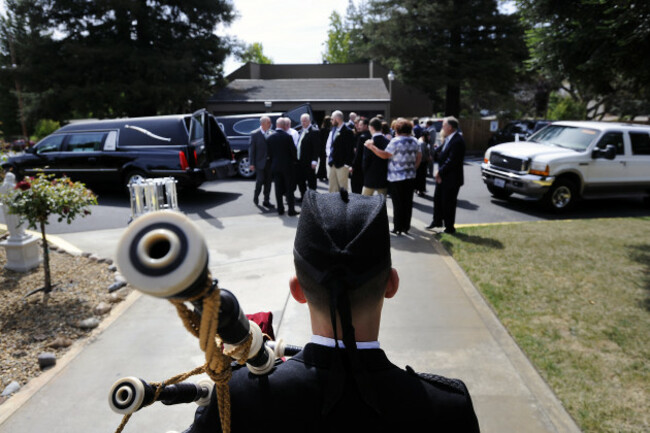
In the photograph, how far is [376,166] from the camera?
793cm

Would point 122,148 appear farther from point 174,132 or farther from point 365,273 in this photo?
point 365,273

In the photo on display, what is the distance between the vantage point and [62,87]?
80.8 ft

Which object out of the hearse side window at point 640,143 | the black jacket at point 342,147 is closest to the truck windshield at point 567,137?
the hearse side window at point 640,143

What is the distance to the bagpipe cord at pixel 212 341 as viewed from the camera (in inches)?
36.6

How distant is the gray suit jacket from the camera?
9.96 m

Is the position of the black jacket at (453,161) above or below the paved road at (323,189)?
above

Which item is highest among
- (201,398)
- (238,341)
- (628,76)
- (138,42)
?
(138,42)

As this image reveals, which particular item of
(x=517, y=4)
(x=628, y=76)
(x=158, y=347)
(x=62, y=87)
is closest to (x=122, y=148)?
(x=158, y=347)

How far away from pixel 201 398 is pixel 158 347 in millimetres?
3131

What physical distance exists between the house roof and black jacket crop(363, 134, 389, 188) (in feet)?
69.7

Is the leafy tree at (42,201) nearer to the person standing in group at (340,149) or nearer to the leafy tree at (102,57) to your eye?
the person standing in group at (340,149)

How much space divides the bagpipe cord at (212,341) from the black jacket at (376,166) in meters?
6.88

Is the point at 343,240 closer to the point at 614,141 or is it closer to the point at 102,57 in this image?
the point at 614,141

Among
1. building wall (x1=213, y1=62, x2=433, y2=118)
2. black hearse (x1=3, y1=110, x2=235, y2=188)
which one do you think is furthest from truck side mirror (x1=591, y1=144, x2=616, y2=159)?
building wall (x1=213, y1=62, x2=433, y2=118)
